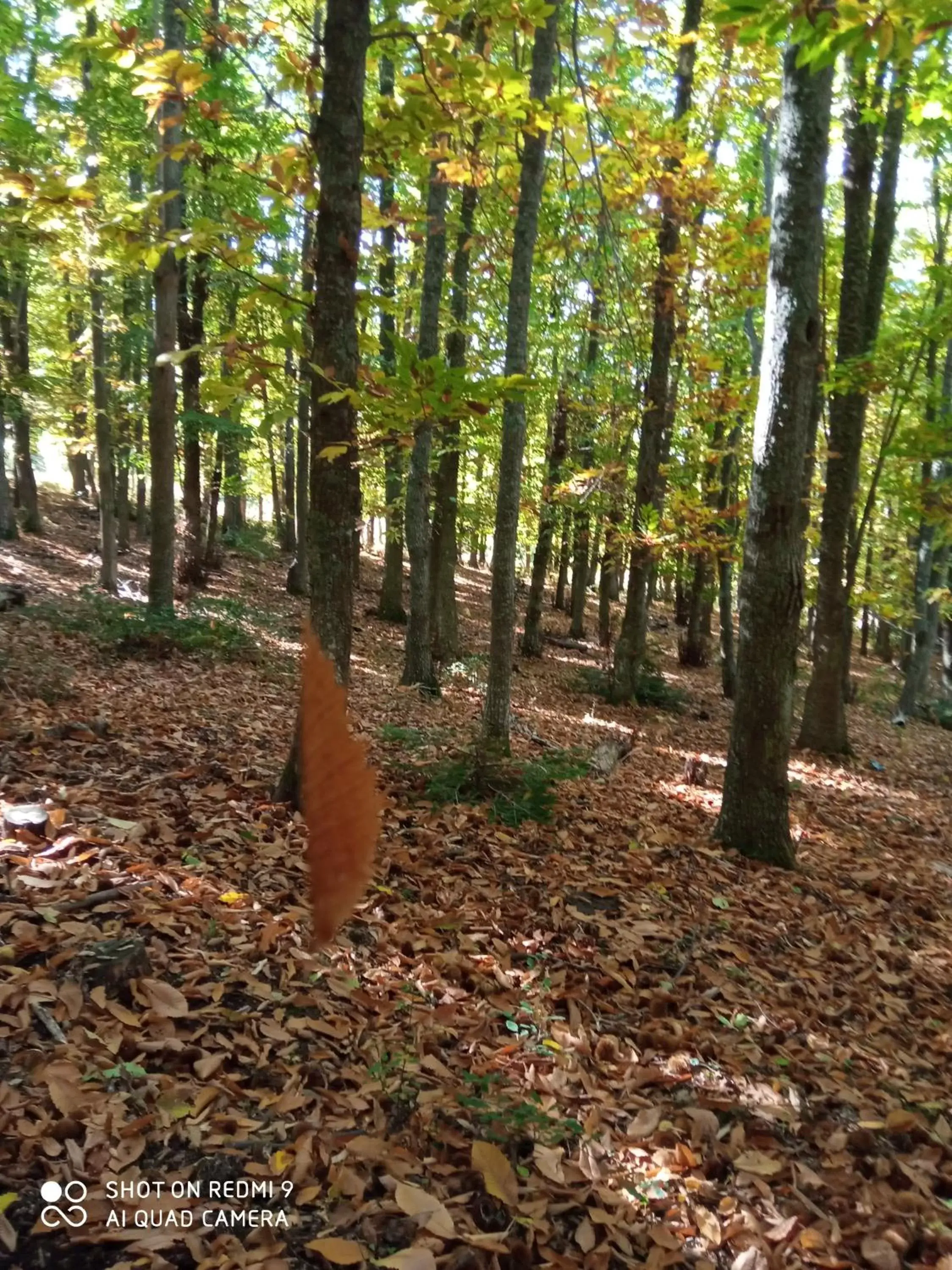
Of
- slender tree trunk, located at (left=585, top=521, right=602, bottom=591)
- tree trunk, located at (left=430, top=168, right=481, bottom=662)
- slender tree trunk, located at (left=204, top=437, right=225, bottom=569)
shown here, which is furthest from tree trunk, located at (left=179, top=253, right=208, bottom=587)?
slender tree trunk, located at (left=585, top=521, right=602, bottom=591)

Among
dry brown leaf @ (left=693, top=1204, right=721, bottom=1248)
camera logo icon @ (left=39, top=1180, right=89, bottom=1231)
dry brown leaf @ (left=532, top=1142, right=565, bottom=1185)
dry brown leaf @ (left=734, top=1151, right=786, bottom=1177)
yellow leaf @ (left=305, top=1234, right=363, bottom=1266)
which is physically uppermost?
camera logo icon @ (left=39, top=1180, right=89, bottom=1231)

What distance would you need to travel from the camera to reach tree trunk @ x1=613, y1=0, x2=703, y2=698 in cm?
897

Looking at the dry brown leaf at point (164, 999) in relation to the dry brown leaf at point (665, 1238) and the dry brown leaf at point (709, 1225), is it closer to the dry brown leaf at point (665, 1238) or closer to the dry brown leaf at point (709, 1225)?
the dry brown leaf at point (665, 1238)

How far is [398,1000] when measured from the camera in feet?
10.5

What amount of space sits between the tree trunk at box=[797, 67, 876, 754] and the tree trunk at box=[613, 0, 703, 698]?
214cm

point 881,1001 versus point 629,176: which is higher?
point 629,176

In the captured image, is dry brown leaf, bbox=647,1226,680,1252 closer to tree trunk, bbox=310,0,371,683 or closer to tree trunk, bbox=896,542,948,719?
tree trunk, bbox=310,0,371,683

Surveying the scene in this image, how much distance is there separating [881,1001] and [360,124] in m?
5.29

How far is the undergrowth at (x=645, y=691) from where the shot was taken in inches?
481

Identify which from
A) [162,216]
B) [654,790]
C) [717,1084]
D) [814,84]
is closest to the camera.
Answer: [717,1084]

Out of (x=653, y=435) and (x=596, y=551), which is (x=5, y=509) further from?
(x=596, y=551)

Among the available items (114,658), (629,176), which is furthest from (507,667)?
(114,658)

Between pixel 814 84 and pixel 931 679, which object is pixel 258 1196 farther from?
pixel 931 679

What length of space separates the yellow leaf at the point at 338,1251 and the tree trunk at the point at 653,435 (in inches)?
312
